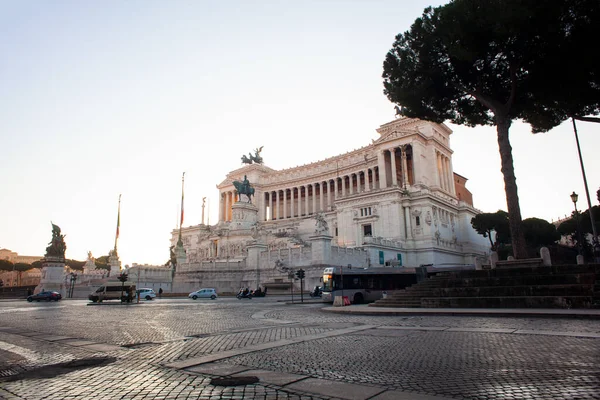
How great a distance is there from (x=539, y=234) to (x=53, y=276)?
64.2 m

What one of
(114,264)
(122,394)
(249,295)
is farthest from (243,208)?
(122,394)

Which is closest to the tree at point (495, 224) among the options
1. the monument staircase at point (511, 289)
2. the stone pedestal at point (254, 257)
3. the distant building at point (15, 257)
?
the stone pedestal at point (254, 257)

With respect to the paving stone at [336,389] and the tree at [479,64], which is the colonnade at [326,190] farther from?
the paving stone at [336,389]

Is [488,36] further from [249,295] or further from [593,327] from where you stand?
[249,295]

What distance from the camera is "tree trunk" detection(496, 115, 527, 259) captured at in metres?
19.9

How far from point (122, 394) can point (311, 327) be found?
297 inches

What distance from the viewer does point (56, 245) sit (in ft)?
146

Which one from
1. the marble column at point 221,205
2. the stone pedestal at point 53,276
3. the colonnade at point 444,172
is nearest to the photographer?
the stone pedestal at point 53,276

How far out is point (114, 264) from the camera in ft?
179

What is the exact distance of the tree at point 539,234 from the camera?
55.2 meters

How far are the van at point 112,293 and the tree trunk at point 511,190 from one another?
27026mm

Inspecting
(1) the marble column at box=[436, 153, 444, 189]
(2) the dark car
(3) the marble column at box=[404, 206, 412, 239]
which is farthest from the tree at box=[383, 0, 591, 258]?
(1) the marble column at box=[436, 153, 444, 189]

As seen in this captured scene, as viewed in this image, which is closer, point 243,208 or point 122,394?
point 122,394

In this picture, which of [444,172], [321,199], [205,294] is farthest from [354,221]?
[205,294]
